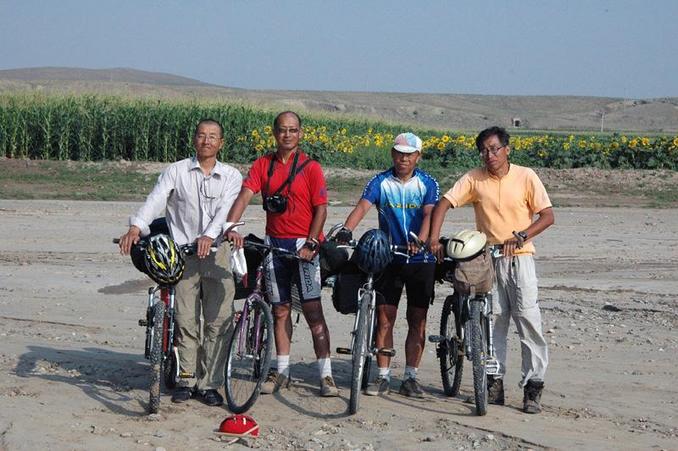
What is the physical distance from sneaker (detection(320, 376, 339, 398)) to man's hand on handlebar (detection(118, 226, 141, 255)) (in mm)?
1700

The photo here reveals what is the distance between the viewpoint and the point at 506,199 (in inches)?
326

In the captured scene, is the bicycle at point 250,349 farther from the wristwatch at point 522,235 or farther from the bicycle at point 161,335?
the wristwatch at point 522,235

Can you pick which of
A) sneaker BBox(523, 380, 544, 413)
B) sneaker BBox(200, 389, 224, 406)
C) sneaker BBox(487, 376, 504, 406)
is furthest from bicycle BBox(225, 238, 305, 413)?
sneaker BBox(523, 380, 544, 413)

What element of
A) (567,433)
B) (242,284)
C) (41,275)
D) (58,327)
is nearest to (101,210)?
(41,275)

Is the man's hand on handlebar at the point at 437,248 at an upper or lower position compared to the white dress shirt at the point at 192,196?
lower

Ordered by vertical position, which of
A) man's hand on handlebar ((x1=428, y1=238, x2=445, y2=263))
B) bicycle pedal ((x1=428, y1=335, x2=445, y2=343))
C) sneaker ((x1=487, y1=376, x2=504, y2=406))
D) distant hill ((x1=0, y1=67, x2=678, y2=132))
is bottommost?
sneaker ((x1=487, y1=376, x2=504, y2=406))

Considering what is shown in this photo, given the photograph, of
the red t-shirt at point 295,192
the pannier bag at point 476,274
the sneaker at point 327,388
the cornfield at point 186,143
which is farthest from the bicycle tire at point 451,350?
the cornfield at point 186,143

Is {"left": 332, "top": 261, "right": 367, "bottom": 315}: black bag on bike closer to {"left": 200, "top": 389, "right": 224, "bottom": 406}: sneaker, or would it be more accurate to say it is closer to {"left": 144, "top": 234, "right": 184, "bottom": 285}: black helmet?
{"left": 200, "top": 389, "right": 224, "bottom": 406}: sneaker

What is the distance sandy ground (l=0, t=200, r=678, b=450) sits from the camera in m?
7.52

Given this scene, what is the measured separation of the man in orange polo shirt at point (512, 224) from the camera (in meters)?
8.25

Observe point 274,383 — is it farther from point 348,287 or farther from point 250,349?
point 348,287

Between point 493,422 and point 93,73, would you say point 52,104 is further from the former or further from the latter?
point 93,73

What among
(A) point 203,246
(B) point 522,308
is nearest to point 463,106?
(B) point 522,308

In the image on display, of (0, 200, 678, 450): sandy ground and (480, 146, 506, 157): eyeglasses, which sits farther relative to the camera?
(480, 146, 506, 157): eyeglasses
